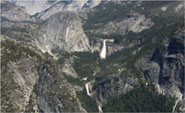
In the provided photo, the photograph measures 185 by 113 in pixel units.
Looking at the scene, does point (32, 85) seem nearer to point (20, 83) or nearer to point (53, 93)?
point (20, 83)

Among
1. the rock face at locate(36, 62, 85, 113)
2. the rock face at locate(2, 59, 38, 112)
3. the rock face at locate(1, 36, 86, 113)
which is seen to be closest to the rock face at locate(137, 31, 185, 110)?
the rock face at locate(1, 36, 86, 113)

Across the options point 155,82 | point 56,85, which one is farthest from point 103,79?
point 56,85

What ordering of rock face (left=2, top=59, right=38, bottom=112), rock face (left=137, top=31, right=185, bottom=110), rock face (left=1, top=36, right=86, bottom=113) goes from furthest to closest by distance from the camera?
rock face (left=137, top=31, right=185, bottom=110) < rock face (left=1, top=36, right=86, bottom=113) < rock face (left=2, top=59, right=38, bottom=112)

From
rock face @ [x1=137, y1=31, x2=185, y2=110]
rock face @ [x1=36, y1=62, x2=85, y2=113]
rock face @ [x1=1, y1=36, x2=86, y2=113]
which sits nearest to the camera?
rock face @ [x1=1, y1=36, x2=86, y2=113]

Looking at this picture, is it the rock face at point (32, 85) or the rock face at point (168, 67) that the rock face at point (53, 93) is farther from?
the rock face at point (168, 67)

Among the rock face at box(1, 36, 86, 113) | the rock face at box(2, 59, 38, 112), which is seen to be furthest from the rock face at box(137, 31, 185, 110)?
the rock face at box(2, 59, 38, 112)

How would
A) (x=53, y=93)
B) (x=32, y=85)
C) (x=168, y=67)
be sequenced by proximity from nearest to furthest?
(x=53, y=93) → (x=32, y=85) → (x=168, y=67)

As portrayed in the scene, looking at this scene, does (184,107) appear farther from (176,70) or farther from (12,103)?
(12,103)

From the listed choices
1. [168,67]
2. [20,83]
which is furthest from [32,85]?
[168,67]

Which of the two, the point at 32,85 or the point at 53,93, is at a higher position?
the point at 32,85

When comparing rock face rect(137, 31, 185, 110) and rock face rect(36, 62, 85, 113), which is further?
rock face rect(137, 31, 185, 110)

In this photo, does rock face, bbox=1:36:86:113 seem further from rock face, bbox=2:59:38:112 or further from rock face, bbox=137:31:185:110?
rock face, bbox=137:31:185:110
